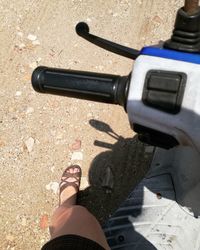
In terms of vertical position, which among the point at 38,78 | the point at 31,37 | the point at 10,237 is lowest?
the point at 10,237

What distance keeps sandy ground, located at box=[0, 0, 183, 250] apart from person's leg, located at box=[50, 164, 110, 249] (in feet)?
0.33

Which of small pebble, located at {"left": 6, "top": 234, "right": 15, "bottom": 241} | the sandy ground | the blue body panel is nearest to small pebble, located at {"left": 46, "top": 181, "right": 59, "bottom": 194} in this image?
the sandy ground

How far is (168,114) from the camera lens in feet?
3.27

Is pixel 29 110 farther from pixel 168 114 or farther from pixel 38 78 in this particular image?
pixel 168 114

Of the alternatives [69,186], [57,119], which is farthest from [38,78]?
[57,119]

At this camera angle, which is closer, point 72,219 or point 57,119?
point 72,219

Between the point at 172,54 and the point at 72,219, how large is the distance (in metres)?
1.39

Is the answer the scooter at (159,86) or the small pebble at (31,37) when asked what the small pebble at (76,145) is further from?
the scooter at (159,86)

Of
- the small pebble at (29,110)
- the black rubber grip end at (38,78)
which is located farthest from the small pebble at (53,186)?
the black rubber grip end at (38,78)

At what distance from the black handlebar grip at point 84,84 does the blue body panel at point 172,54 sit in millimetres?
96

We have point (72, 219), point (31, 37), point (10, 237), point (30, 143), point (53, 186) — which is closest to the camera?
point (72, 219)

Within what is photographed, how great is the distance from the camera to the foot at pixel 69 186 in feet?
8.55

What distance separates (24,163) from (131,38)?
3.81 feet

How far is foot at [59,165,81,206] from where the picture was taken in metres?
2.61
